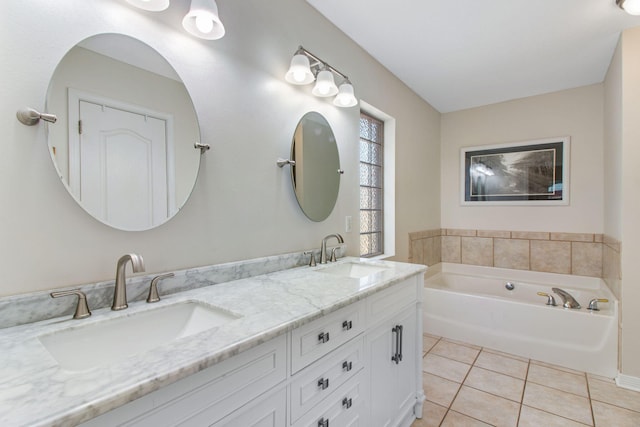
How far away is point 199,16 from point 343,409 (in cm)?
162

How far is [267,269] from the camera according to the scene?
5.19ft

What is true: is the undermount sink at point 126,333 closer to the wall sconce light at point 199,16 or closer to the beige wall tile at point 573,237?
the wall sconce light at point 199,16

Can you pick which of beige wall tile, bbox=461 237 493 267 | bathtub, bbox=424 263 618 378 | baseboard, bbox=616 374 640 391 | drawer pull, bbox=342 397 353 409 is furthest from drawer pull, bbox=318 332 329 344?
beige wall tile, bbox=461 237 493 267

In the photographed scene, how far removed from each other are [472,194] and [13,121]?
4.02 metres

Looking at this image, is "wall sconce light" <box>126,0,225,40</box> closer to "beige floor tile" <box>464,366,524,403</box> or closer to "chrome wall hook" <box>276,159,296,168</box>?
"chrome wall hook" <box>276,159,296,168</box>

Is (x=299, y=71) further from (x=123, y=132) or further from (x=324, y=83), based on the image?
(x=123, y=132)

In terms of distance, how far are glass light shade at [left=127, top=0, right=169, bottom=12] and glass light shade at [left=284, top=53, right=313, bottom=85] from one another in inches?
27.2

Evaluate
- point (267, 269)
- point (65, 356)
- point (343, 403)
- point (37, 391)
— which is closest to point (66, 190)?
point (65, 356)

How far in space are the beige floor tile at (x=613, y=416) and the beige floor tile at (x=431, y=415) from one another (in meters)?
0.86

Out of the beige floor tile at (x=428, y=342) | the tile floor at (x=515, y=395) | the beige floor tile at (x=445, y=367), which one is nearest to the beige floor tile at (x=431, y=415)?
the tile floor at (x=515, y=395)

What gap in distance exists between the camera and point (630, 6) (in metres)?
1.82

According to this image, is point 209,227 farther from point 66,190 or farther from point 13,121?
point 13,121

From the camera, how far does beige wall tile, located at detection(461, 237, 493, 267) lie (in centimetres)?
363

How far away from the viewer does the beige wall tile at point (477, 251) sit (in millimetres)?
3633
